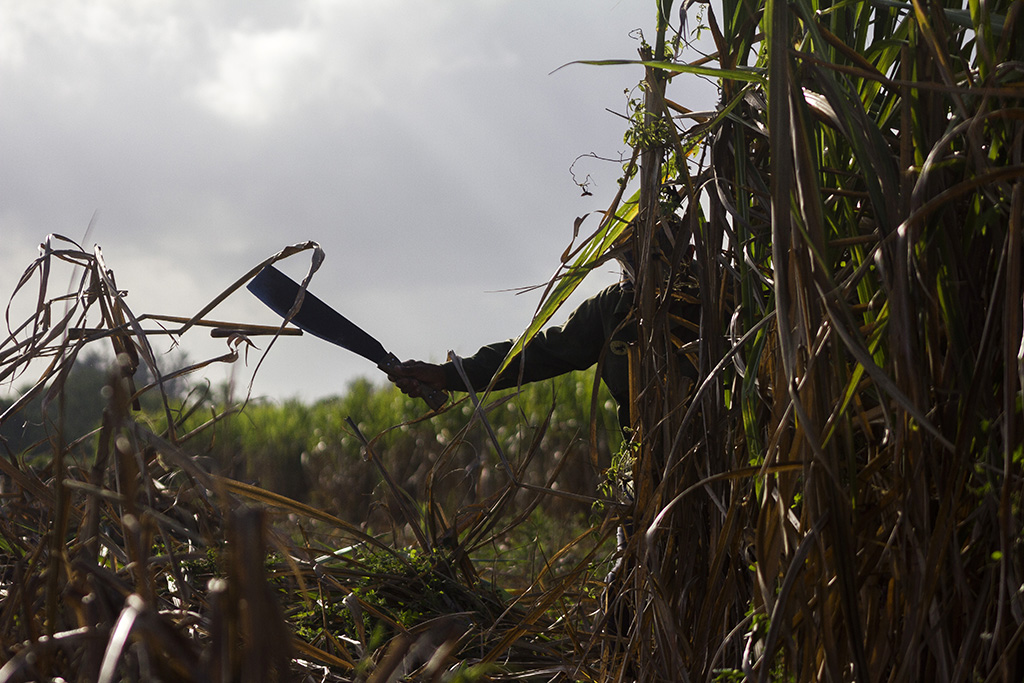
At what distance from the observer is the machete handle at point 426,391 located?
2.06 meters

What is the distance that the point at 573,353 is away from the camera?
7.95 feet

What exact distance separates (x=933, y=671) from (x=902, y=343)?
0.39 m

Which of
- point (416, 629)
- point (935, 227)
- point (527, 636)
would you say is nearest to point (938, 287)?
point (935, 227)

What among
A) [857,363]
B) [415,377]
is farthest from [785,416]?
[415,377]

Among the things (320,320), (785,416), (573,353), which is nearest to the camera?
(785,416)

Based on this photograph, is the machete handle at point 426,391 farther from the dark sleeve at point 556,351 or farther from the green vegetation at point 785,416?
the green vegetation at point 785,416

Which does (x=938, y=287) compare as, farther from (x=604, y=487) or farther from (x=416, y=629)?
(x=416, y=629)

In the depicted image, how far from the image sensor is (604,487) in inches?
57.5

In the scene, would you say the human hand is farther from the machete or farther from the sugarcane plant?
the sugarcane plant

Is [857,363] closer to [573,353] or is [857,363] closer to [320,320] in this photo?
[320,320]

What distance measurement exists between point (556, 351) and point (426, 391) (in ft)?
1.62

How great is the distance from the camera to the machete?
1687 mm

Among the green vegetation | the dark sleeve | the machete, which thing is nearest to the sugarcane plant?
the green vegetation

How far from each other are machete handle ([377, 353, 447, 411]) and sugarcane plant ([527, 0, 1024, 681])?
1.03 m
